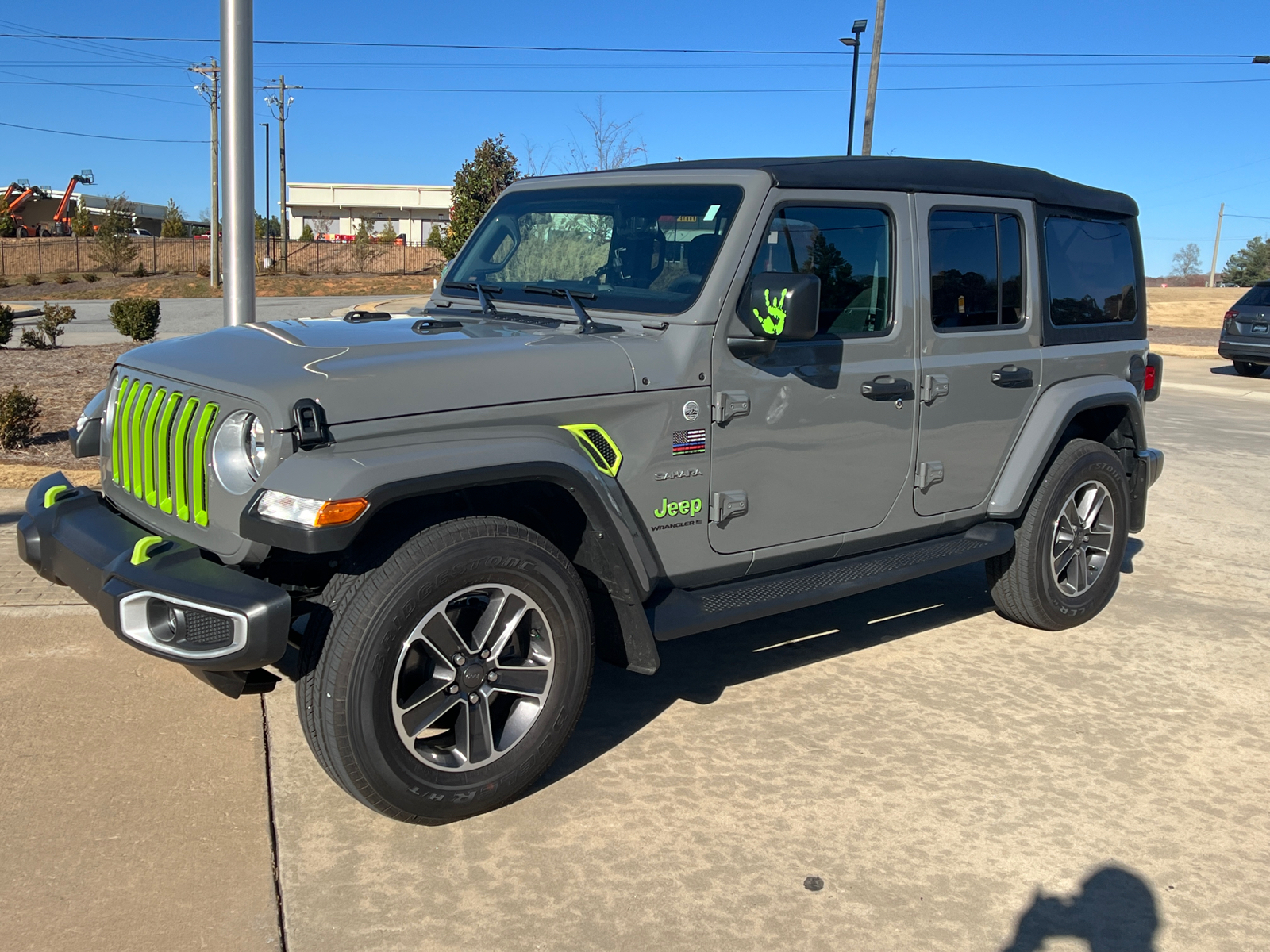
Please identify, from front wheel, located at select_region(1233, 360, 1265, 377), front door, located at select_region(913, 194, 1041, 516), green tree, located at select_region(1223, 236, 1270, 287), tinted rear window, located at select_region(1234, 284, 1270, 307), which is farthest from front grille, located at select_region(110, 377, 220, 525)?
green tree, located at select_region(1223, 236, 1270, 287)

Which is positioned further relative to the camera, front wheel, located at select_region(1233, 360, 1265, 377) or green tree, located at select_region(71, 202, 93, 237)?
green tree, located at select_region(71, 202, 93, 237)

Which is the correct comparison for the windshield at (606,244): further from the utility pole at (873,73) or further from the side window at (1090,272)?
the utility pole at (873,73)

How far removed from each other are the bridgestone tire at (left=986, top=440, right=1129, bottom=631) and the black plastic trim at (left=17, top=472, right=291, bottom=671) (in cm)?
346

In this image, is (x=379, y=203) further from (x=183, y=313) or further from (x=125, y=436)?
(x=125, y=436)

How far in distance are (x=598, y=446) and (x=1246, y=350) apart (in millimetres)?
18244

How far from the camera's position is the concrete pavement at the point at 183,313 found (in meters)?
21.7

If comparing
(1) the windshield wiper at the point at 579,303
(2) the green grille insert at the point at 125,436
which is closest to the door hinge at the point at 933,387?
(1) the windshield wiper at the point at 579,303

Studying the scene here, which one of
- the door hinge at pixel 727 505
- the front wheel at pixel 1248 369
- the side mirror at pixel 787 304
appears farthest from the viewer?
the front wheel at pixel 1248 369

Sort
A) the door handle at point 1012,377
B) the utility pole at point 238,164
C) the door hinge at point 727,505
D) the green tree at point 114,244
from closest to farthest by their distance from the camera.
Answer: the door hinge at point 727,505 < the door handle at point 1012,377 < the utility pole at point 238,164 < the green tree at point 114,244

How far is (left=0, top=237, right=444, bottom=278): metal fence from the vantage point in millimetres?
56281

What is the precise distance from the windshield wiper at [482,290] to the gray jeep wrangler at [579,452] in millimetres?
14

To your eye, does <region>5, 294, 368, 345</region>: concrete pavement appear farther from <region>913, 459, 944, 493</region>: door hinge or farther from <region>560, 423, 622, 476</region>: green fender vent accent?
<region>560, 423, 622, 476</region>: green fender vent accent

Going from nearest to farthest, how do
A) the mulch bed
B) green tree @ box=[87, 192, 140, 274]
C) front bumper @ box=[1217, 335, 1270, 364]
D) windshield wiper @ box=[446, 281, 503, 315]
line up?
windshield wiper @ box=[446, 281, 503, 315] → the mulch bed → front bumper @ box=[1217, 335, 1270, 364] → green tree @ box=[87, 192, 140, 274]

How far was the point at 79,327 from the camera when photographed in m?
23.8
